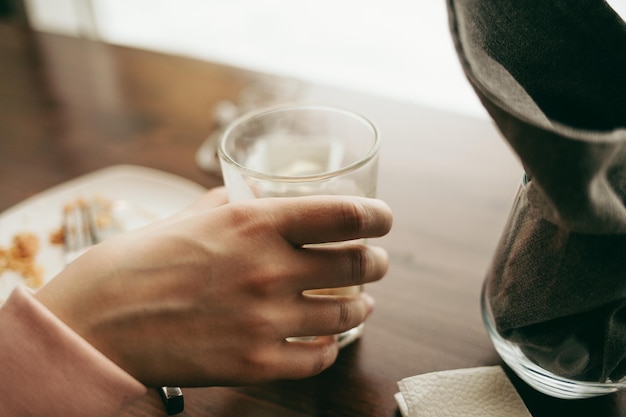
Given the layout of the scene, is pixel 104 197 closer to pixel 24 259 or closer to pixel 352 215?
pixel 24 259

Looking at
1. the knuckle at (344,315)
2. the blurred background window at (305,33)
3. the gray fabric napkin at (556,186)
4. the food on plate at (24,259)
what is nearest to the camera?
the gray fabric napkin at (556,186)

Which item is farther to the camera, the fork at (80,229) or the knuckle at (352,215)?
the fork at (80,229)

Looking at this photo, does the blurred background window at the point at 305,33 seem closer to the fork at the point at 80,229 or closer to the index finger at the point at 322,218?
the fork at the point at 80,229

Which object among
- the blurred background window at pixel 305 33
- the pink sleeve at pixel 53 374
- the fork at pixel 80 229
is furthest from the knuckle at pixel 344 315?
the blurred background window at pixel 305 33

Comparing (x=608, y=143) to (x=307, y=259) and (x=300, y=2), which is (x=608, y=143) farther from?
(x=300, y=2)

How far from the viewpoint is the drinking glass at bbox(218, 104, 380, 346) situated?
37 cm

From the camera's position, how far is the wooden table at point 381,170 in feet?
1.28

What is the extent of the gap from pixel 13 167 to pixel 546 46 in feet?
2.13

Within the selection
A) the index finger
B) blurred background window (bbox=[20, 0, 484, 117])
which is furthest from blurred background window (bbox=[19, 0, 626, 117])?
the index finger

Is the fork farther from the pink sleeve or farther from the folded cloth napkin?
the folded cloth napkin

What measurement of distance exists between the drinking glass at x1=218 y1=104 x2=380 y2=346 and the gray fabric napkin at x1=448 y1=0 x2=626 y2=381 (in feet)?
0.37

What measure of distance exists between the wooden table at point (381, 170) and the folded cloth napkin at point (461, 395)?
2 cm

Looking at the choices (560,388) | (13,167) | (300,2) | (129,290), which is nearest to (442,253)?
(560,388)

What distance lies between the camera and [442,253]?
523 millimetres
